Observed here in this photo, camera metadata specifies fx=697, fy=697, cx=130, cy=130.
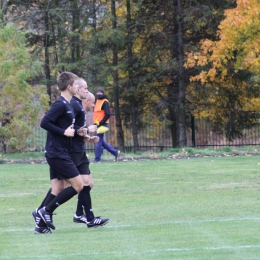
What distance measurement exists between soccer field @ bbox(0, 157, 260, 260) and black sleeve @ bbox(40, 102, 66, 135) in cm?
125

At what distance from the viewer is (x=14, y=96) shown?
70.9 ft

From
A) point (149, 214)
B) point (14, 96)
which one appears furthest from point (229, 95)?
point (149, 214)

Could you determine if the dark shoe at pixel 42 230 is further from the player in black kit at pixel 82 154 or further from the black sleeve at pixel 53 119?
the black sleeve at pixel 53 119

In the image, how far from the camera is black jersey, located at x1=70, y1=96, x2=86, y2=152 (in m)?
8.77

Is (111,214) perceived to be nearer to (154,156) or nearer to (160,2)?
(154,156)

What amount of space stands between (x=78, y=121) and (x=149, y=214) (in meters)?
1.83

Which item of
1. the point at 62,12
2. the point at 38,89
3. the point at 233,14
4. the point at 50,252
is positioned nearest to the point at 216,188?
the point at 50,252

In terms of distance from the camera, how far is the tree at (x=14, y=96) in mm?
21172

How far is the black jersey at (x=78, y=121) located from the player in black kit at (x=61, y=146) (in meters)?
0.15

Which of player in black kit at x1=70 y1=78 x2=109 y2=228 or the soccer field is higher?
player in black kit at x1=70 y1=78 x2=109 y2=228

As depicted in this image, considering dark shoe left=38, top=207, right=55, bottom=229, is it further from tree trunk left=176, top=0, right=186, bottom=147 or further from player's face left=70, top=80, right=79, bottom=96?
tree trunk left=176, top=0, right=186, bottom=147

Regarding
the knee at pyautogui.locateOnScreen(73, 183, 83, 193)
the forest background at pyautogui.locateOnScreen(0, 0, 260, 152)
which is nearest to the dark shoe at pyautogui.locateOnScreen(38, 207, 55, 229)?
the knee at pyautogui.locateOnScreen(73, 183, 83, 193)

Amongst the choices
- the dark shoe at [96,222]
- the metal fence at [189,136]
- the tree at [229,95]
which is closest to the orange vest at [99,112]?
the tree at [229,95]

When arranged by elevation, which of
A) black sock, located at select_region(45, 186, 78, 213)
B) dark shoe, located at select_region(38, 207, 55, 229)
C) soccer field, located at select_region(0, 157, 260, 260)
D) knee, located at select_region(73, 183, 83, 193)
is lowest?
soccer field, located at select_region(0, 157, 260, 260)
